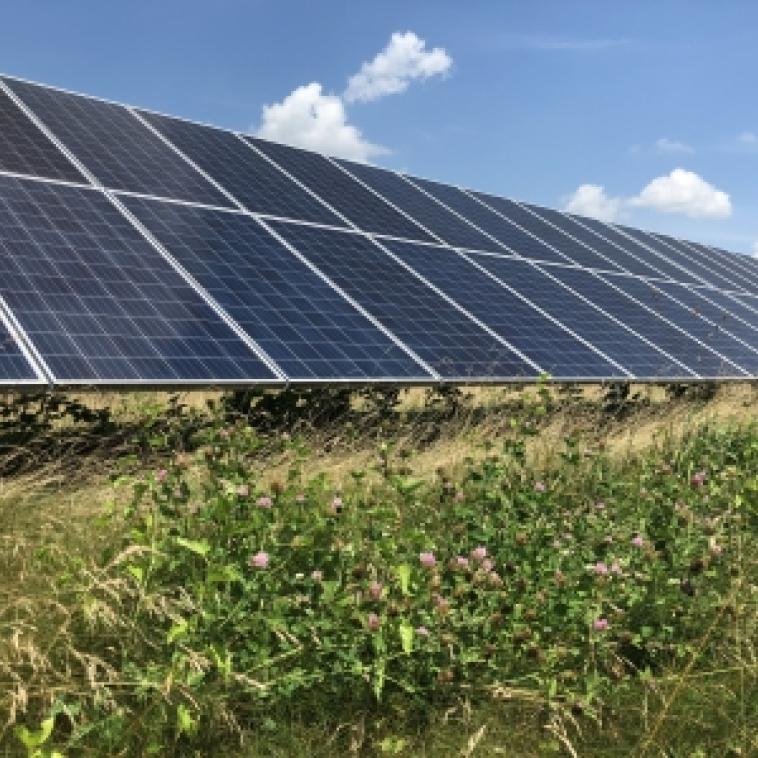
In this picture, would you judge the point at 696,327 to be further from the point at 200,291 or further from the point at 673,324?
the point at 200,291

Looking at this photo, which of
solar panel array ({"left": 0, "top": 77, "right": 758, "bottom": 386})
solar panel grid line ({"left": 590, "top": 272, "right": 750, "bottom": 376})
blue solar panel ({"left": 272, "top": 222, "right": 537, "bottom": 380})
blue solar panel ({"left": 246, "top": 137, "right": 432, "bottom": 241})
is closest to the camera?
solar panel array ({"left": 0, "top": 77, "right": 758, "bottom": 386})

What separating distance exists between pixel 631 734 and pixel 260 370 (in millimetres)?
5032

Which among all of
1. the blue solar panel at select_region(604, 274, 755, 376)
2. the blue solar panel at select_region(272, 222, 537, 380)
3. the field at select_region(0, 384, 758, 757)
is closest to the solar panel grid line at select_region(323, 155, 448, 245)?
the blue solar panel at select_region(272, 222, 537, 380)

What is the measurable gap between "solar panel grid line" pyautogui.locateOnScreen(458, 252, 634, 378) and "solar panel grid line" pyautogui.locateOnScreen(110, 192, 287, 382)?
19.7ft

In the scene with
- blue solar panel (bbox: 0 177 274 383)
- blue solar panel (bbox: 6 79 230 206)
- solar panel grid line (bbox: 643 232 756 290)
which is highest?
solar panel grid line (bbox: 643 232 756 290)

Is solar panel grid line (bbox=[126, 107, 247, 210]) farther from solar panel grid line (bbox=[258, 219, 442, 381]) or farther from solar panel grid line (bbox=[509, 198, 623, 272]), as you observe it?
solar panel grid line (bbox=[509, 198, 623, 272])

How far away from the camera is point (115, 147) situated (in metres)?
11.8

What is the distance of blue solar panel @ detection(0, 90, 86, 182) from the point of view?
9.73m

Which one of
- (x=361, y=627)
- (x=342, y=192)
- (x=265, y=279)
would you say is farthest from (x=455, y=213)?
(x=361, y=627)

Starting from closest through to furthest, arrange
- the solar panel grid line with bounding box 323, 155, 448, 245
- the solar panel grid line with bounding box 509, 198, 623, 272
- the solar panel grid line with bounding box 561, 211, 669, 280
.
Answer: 1. the solar panel grid line with bounding box 323, 155, 448, 245
2. the solar panel grid line with bounding box 509, 198, 623, 272
3. the solar panel grid line with bounding box 561, 211, 669, 280

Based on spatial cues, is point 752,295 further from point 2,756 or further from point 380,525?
point 2,756

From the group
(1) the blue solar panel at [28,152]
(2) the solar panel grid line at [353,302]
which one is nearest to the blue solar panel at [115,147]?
(1) the blue solar panel at [28,152]

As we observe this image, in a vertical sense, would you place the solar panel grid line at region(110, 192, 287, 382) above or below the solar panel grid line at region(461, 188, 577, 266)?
below

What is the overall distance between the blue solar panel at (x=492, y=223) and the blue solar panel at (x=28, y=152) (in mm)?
8218
